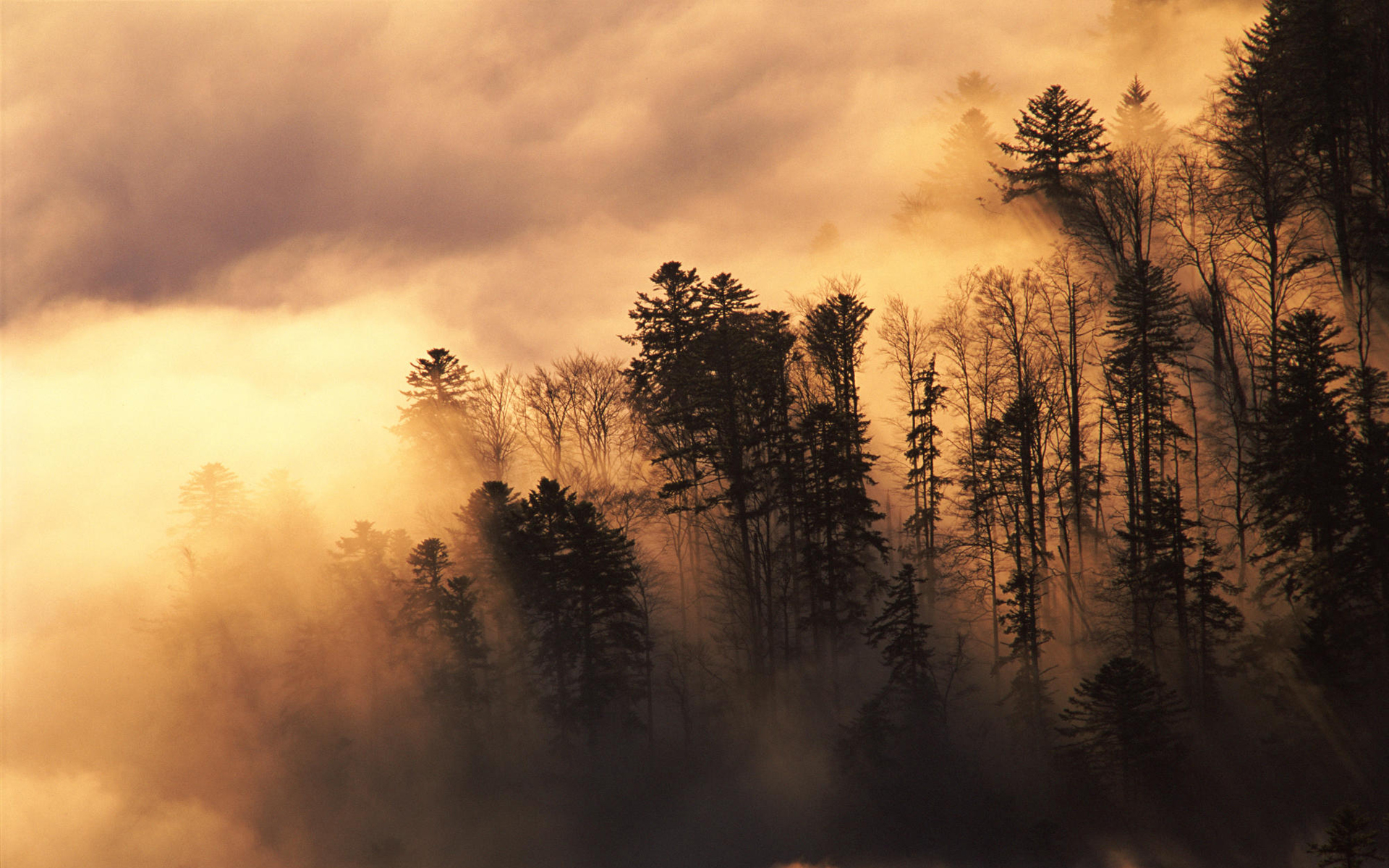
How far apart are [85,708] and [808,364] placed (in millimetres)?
63250

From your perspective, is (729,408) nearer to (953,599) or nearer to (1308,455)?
(953,599)

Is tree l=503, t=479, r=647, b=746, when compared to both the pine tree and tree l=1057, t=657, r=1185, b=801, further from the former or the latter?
tree l=1057, t=657, r=1185, b=801

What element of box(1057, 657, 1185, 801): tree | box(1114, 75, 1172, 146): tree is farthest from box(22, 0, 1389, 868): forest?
box(1114, 75, 1172, 146): tree

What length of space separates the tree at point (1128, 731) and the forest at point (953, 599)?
146 mm

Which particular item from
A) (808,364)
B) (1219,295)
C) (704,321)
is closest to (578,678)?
(704,321)

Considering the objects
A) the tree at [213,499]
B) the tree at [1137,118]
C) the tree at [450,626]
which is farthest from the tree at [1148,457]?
the tree at [213,499]

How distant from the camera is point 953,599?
45.7 metres

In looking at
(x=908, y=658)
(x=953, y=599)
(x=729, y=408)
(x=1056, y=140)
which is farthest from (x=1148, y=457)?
(x=1056, y=140)

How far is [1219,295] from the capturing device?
47.6 meters

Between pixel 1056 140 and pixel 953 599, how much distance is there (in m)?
37.2

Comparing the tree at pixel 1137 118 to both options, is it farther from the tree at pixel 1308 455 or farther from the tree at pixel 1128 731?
the tree at pixel 1128 731

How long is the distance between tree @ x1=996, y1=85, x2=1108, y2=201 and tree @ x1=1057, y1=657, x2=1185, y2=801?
40.9 meters

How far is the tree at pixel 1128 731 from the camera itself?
33.8 metres

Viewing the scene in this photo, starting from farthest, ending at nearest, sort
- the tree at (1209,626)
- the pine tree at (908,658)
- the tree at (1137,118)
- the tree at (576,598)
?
the tree at (1137,118)
the tree at (576,598)
the pine tree at (908,658)
the tree at (1209,626)
